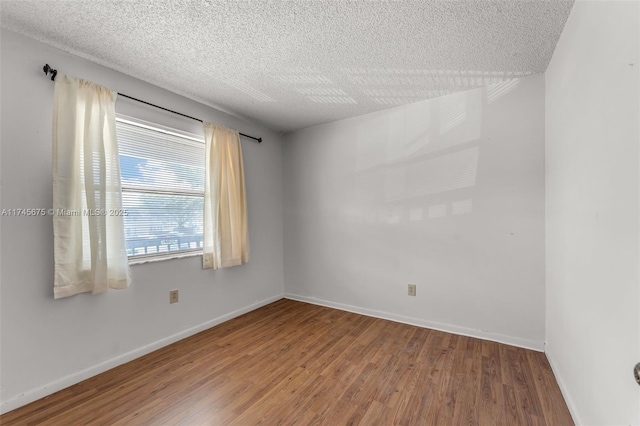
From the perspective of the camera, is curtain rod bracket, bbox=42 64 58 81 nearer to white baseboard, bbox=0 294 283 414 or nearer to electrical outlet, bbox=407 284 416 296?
white baseboard, bbox=0 294 283 414

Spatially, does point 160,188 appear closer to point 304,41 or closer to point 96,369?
point 96,369

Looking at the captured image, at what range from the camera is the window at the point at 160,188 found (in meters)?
2.30

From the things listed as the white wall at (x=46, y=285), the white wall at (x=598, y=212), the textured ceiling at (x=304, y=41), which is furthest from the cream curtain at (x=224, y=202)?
the white wall at (x=598, y=212)

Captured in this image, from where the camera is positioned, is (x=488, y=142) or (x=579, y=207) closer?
(x=579, y=207)

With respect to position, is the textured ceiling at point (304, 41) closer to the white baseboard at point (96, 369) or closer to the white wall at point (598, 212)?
the white wall at point (598, 212)

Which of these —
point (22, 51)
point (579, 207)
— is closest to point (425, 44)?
A: point (579, 207)

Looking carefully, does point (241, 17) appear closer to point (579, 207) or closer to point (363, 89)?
point (363, 89)

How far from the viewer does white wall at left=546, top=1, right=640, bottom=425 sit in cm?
100

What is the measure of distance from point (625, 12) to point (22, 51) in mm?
3224

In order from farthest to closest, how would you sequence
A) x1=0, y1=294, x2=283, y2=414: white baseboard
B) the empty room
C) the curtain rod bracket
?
1. the curtain rod bracket
2. x1=0, y1=294, x2=283, y2=414: white baseboard
3. the empty room

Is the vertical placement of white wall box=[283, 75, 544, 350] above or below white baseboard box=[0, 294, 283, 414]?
above

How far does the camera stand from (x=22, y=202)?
176 centimetres

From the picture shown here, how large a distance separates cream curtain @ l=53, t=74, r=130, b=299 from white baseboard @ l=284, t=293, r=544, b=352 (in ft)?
7.53

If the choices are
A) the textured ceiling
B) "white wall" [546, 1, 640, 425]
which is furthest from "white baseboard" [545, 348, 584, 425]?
the textured ceiling
